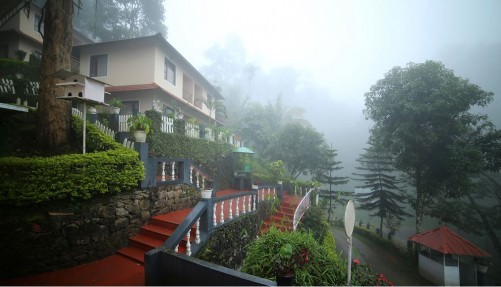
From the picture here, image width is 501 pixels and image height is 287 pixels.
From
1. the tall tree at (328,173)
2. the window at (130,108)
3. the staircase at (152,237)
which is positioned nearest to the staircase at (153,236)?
the staircase at (152,237)

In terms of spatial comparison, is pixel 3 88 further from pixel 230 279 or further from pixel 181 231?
pixel 230 279

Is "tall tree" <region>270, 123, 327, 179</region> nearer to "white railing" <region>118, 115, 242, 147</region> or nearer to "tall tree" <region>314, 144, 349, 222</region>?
"tall tree" <region>314, 144, 349, 222</region>

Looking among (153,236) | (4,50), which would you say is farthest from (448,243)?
(4,50)

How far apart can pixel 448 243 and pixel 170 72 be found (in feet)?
71.8

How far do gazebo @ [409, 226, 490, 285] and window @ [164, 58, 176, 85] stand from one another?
20862mm

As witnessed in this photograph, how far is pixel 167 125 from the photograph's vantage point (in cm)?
1008

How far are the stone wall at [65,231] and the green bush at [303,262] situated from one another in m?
3.68

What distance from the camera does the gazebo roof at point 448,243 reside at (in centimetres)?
1194

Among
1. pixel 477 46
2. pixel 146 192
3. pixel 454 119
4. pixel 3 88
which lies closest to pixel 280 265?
pixel 146 192

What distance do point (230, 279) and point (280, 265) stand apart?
1.12m

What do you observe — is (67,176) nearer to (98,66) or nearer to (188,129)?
(188,129)

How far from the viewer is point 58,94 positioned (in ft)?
22.9

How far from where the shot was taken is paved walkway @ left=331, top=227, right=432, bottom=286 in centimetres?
1316

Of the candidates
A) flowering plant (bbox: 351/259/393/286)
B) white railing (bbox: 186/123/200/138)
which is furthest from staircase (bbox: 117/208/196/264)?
white railing (bbox: 186/123/200/138)
